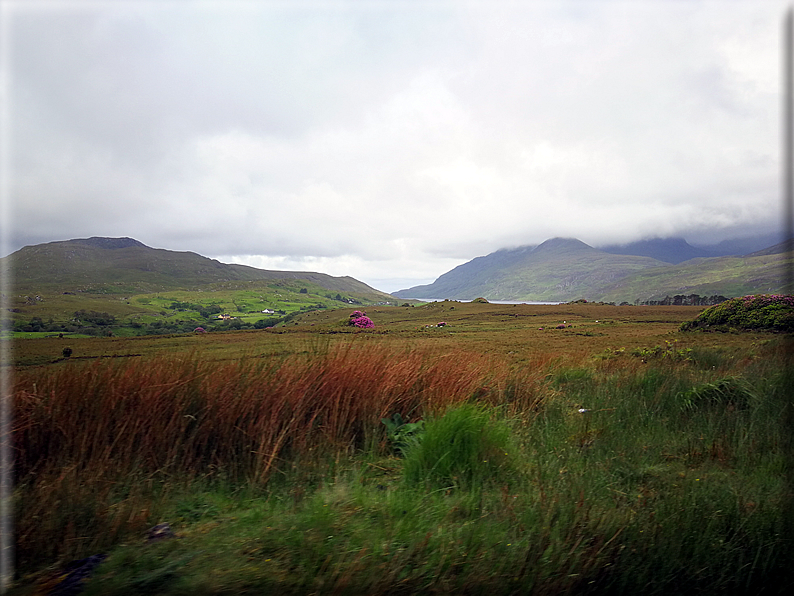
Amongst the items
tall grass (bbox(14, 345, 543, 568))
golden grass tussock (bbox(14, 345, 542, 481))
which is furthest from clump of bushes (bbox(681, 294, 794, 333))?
golden grass tussock (bbox(14, 345, 542, 481))

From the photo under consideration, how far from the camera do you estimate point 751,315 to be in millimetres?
17031

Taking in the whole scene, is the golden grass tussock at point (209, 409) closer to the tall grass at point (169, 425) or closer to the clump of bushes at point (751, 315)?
the tall grass at point (169, 425)

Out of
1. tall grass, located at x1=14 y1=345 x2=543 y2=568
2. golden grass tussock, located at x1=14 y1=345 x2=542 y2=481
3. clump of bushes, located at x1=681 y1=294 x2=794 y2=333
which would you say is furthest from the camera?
clump of bushes, located at x1=681 y1=294 x2=794 y2=333

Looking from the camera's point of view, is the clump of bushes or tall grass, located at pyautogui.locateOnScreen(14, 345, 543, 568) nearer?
tall grass, located at pyautogui.locateOnScreen(14, 345, 543, 568)

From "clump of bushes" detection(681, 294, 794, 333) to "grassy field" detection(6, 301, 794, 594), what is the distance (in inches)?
478

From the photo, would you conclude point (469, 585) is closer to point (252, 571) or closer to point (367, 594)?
point (367, 594)

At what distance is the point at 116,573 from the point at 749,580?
169 inches

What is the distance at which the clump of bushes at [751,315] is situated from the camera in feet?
51.5

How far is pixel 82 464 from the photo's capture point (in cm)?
398

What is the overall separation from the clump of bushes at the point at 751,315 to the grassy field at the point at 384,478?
12.2 meters

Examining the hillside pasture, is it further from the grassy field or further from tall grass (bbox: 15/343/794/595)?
tall grass (bbox: 15/343/794/595)

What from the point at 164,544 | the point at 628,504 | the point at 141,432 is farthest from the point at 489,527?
the point at 141,432

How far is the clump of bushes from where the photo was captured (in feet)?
51.5

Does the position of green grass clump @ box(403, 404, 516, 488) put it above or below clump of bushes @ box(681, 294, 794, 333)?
below
